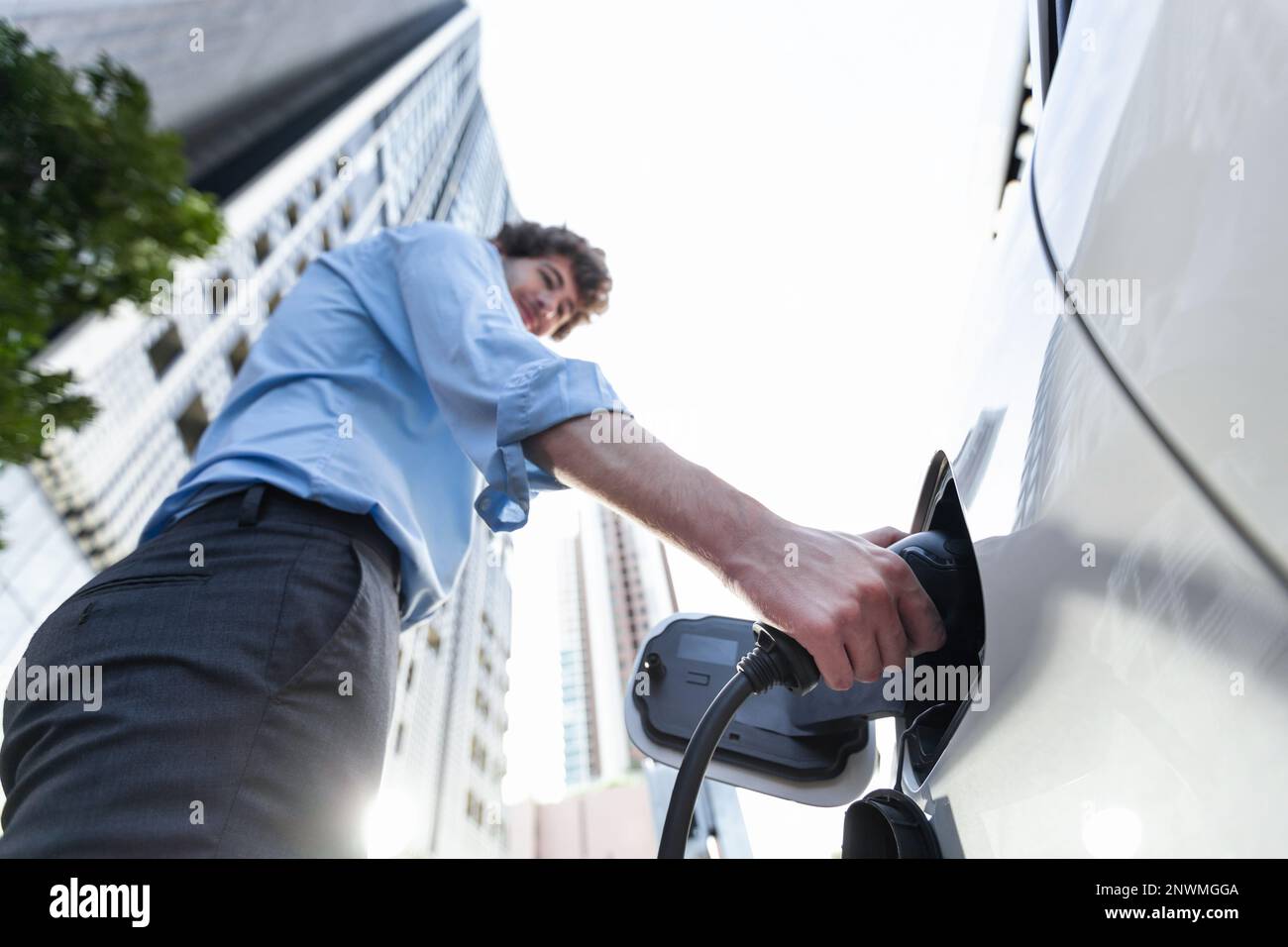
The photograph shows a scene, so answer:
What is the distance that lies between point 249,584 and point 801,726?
68 cm

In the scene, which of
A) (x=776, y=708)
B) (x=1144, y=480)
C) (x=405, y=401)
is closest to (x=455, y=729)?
(x=405, y=401)

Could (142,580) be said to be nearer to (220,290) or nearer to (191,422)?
(220,290)

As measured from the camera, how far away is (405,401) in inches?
47.9

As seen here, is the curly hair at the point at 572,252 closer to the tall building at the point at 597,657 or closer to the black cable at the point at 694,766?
the black cable at the point at 694,766

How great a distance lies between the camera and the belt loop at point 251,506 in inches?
37.2

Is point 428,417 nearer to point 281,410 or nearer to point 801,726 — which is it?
point 281,410

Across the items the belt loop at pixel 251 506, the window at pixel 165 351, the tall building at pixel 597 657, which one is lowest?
the tall building at pixel 597 657

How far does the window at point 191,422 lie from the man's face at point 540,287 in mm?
11062

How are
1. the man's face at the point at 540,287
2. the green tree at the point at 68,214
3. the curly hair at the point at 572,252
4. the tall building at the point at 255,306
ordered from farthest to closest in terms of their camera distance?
the tall building at the point at 255,306 → the green tree at the point at 68,214 → the curly hair at the point at 572,252 → the man's face at the point at 540,287

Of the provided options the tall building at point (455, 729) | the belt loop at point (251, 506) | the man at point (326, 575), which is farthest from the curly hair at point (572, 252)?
the tall building at point (455, 729)

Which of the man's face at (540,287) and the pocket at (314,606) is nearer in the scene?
the pocket at (314,606)

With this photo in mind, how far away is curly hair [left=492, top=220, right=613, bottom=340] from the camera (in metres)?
1.82

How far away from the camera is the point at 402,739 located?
15.3 meters

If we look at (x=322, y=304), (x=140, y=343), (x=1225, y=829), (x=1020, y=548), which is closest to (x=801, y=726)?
(x=1020, y=548)
